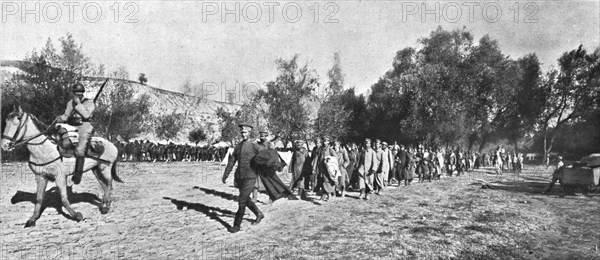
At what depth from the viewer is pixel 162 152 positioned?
34125 mm

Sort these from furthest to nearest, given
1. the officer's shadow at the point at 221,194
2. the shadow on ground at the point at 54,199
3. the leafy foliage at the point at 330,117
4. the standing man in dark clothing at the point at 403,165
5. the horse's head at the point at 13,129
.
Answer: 1. the leafy foliage at the point at 330,117
2. the standing man in dark clothing at the point at 403,165
3. the officer's shadow at the point at 221,194
4. the shadow on ground at the point at 54,199
5. the horse's head at the point at 13,129

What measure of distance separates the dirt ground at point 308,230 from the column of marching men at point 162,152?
22.3 metres

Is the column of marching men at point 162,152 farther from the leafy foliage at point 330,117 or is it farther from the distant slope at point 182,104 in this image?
the distant slope at point 182,104

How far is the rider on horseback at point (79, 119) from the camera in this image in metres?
7.00

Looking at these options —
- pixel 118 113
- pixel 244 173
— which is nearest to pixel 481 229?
pixel 244 173

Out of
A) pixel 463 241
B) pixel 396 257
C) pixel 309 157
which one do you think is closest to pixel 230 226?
pixel 396 257

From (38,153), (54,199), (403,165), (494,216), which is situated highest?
(38,153)

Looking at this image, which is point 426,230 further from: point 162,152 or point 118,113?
point 118,113

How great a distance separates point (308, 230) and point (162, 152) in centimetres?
3087

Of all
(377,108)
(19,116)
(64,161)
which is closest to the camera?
(19,116)

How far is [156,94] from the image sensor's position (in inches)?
3548

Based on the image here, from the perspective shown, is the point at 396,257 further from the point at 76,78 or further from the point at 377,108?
the point at 377,108

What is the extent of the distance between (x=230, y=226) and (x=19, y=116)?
443cm

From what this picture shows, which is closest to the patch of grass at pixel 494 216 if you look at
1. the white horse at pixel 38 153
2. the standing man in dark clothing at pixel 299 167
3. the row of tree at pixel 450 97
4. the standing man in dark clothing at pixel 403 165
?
the standing man in dark clothing at pixel 299 167
